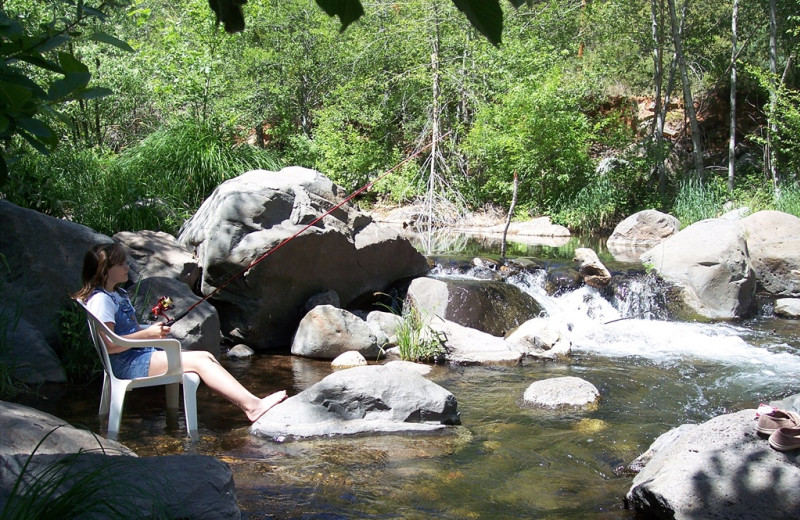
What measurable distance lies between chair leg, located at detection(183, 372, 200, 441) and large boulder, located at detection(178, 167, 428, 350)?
2745 millimetres

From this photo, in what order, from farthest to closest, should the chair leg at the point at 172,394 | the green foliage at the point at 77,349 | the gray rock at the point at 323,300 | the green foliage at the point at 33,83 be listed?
the gray rock at the point at 323,300, the green foliage at the point at 77,349, the chair leg at the point at 172,394, the green foliage at the point at 33,83

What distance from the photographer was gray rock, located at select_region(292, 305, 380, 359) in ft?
24.5

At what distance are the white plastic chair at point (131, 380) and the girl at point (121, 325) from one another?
0.12 ft

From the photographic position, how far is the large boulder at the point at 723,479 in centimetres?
319

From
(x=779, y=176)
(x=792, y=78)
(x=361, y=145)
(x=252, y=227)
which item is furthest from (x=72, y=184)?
(x=792, y=78)

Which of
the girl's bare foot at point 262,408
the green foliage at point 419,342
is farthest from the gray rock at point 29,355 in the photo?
the green foliage at point 419,342

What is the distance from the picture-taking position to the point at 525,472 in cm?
431

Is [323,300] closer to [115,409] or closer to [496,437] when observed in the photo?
[496,437]

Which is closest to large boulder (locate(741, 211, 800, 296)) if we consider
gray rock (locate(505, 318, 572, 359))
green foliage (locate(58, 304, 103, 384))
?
gray rock (locate(505, 318, 572, 359))

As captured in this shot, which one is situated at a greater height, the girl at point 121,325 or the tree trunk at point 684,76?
the tree trunk at point 684,76

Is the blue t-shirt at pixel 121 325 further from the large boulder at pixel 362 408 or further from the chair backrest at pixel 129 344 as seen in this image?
the large boulder at pixel 362 408

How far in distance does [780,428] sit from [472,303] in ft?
18.3

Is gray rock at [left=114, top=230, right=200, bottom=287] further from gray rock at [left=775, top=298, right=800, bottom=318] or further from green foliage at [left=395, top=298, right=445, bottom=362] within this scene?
gray rock at [left=775, top=298, right=800, bottom=318]

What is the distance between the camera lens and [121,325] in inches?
182
